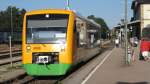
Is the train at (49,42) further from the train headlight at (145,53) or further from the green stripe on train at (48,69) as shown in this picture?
the train headlight at (145,53)

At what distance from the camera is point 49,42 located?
62.0ft

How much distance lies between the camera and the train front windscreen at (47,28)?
18984 mm

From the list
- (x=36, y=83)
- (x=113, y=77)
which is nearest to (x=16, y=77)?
(x=36, y=83)

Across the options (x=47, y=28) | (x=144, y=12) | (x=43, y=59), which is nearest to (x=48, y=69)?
(x=43, y=59)

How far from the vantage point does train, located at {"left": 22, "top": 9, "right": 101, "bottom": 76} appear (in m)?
18.5

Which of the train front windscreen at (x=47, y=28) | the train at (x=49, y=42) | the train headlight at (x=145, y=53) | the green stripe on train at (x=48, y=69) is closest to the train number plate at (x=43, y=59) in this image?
the train at (x=49, y=42)

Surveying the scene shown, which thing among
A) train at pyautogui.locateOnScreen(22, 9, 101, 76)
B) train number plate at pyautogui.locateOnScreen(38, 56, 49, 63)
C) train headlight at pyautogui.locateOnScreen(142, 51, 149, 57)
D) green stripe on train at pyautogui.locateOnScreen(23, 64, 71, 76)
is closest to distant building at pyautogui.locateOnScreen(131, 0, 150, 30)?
train headlight at pyautogui.locateOnScreen(142, 51, 149, 57)

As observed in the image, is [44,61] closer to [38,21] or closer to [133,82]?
[38,21]

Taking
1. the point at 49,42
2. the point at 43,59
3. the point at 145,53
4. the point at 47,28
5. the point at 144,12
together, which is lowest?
the point at 145,53

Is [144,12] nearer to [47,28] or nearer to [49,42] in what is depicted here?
[47,28]

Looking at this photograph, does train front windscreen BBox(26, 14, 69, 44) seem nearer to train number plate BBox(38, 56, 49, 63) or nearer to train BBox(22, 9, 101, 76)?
train BBox(22, 9, 101, 76)

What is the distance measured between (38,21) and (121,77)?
417 cm

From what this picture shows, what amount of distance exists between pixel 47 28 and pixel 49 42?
0.64m

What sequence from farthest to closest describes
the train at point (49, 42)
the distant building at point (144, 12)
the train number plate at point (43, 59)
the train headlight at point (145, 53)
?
the distant building at point (144, 12) → the train headlight at point (145, 53) → the train at point (49, 42) → the train number plate at point (43, 59)
